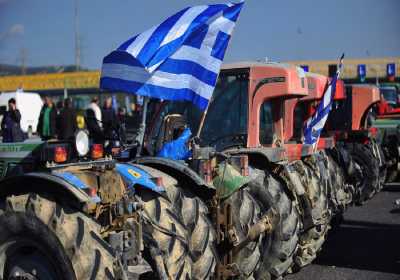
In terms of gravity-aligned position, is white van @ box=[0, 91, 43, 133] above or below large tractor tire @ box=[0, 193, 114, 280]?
above

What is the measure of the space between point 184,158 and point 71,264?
212cm

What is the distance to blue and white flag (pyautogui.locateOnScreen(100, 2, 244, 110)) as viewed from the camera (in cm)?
550

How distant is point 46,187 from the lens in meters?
4.36

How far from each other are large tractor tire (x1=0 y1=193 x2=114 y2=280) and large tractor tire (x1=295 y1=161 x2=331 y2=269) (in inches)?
163

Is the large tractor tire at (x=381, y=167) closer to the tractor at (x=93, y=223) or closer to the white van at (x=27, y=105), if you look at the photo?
the tractor at (x=93, y=223)

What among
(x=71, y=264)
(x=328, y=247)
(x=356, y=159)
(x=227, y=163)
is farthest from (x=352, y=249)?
(x=71, y=264)

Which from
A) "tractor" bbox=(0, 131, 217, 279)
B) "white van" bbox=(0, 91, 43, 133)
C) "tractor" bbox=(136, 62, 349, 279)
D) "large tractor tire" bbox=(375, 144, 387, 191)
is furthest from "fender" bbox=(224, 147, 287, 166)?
"white van" bbox=(0, 91, 43, 133)

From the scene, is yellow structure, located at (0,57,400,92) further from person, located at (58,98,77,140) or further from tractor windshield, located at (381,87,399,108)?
person, located at (58,98,77,140)

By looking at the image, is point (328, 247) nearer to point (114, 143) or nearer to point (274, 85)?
point (274, 85)

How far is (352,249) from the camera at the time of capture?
357 inches

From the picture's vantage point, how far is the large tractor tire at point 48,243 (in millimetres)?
4012

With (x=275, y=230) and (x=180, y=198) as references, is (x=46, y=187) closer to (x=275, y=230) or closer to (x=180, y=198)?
(x=180, y=198)

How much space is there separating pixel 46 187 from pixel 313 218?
4294 mm

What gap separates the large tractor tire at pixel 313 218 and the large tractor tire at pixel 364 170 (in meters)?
4.92
